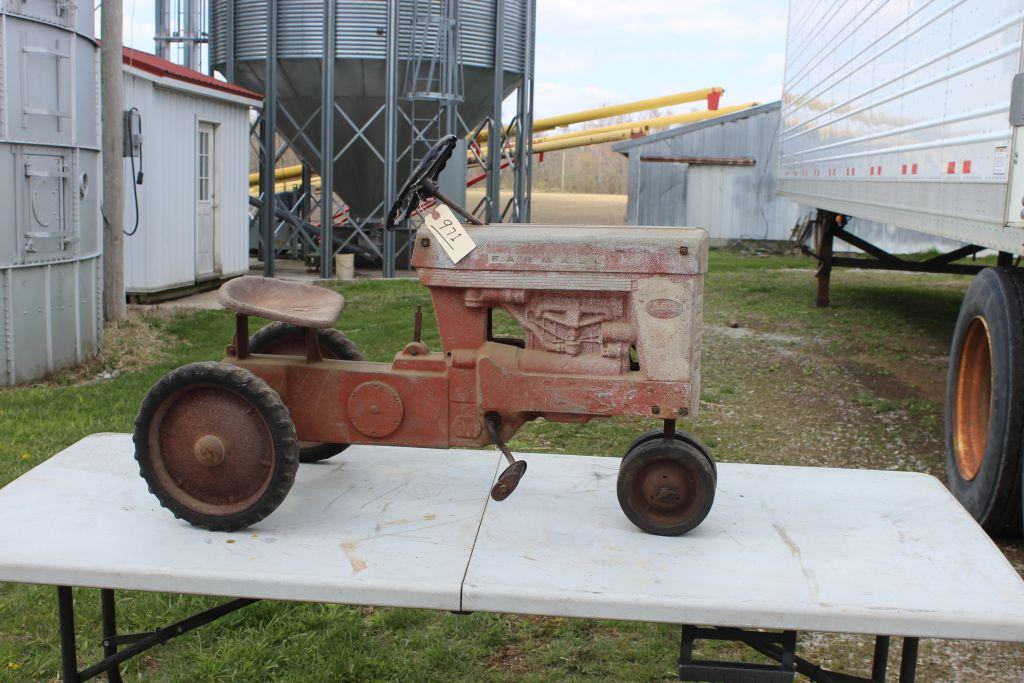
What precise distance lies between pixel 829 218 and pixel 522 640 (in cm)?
943

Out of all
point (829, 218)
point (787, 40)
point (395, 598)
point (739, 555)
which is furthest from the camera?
point (787, 40)

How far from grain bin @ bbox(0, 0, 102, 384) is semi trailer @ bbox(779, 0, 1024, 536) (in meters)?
5.79

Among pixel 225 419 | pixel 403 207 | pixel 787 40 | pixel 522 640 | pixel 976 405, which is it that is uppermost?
pixel 787 40

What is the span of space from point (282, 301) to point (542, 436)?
349 centimetres

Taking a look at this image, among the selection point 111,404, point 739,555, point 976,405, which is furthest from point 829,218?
point 739,555

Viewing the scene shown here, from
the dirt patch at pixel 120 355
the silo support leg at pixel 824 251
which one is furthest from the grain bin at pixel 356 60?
the dirt patch at pixel 120 355

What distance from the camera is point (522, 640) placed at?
4.08 meters

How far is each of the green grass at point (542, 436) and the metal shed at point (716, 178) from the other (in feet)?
29.3

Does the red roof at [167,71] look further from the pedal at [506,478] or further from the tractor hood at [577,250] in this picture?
the pedal at [506,478]

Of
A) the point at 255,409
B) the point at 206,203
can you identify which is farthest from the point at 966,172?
the point at 206,203

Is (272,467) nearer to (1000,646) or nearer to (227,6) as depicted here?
(1000,646)

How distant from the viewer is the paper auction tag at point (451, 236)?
304cm

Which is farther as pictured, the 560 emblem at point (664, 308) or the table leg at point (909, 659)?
the 560 emblem at point (664, 308)

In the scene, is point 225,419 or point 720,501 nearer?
point 225,419
